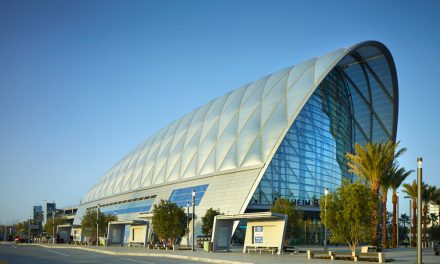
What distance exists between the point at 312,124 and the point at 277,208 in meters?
21.6

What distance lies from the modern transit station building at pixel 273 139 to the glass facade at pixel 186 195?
19 cm

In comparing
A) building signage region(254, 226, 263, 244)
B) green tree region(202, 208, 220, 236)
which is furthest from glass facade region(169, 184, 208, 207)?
building signage region(254, 226, 263, 244)

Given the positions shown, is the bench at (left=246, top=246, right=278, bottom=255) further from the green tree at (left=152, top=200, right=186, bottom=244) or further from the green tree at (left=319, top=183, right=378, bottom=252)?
the green tree at (left=152, top=200, right=186, bottom=244)

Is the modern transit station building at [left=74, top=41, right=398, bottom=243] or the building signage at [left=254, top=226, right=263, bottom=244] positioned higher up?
the modern transit station building at [left=74, top=41, right=398, bottom=243]

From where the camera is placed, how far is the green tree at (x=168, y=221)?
201ft

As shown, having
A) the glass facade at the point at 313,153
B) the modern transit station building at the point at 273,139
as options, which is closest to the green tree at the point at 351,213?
the modern transit station building at the point at 273,139

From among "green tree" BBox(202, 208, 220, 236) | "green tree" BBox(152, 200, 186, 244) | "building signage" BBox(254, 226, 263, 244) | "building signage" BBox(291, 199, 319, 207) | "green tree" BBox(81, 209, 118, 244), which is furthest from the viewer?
"green tree" BBox(81, 209, 118, 244)

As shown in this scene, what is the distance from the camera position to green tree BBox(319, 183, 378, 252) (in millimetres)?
39281

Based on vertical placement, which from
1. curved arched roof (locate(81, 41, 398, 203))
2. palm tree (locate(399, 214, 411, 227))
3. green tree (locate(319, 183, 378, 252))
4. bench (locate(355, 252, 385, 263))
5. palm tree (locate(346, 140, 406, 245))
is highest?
curved arched roof (locate(81, 41, 398, 203))

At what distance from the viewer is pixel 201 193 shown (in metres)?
73.9

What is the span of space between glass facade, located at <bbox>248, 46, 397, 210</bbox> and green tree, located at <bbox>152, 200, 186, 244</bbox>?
9569 mm

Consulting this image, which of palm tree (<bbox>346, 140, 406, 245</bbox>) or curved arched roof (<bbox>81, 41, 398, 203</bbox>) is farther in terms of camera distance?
curved arched roof (<bbox>81, 41, 398, 203</bbox>)

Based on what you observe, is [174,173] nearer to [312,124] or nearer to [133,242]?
[133,242]

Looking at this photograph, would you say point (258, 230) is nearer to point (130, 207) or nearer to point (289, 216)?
point (289, 216)
